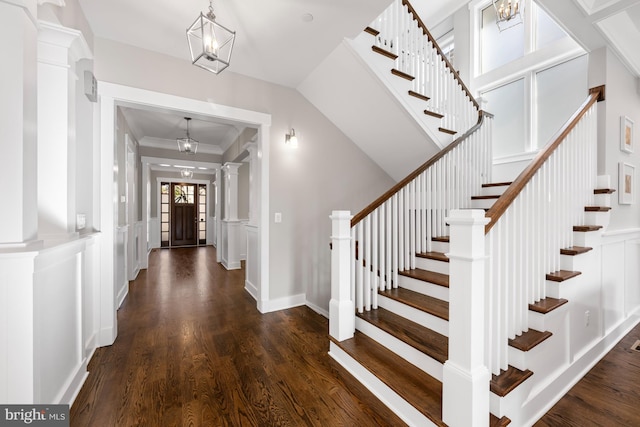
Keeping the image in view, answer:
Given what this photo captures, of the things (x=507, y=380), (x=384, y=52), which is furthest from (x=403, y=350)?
(x=384, y=52)

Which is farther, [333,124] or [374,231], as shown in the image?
[333,124]

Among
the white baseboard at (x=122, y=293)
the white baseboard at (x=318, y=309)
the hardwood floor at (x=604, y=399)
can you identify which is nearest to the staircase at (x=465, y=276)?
the hardwood floor at (x=604, y=399)

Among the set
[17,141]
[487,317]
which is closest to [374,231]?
[487,317]

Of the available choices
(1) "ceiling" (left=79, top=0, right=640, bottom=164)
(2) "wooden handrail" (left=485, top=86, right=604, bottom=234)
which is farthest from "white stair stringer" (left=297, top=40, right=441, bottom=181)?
(2) "wooden handrail" (left=485, top=86, right=604, bottom=234)

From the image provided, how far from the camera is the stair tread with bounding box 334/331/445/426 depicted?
1.52 metres

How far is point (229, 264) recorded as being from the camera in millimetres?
5531

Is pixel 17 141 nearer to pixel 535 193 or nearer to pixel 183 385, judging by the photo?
pixel 183 385

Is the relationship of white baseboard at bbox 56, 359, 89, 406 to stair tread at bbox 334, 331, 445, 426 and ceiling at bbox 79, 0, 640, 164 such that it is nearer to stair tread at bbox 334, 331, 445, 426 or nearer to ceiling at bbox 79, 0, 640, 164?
stair tread at bbox 334, 331, 445, 426

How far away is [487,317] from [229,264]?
4.93 metres

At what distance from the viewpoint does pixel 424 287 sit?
2381 mm

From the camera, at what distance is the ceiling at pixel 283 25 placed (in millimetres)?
2080

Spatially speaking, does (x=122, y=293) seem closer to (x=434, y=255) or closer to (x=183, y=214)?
(x=434, y=255)

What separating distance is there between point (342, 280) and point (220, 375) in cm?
113

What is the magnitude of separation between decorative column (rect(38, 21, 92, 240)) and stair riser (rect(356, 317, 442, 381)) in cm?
221
